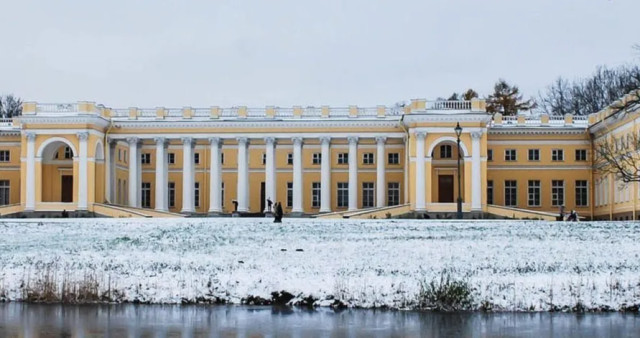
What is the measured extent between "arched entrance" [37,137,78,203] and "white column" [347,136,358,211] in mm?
21056

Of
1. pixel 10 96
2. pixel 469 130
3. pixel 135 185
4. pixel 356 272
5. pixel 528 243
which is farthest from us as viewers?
pixel 10 96

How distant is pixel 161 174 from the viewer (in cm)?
7706

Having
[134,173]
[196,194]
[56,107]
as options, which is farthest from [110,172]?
[196,194]

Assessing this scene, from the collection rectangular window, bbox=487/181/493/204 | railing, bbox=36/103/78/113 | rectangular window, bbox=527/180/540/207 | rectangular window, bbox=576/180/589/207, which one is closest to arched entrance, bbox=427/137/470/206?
rectangular window, bbox=487/181/493/204

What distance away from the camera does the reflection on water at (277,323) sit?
18.3m

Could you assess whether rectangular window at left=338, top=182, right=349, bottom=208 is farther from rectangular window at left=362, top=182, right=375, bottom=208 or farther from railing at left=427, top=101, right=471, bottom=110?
railing at left=427, top=101, right=471, bottom=110

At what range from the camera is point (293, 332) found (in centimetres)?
1847

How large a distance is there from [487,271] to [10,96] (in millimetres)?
89978

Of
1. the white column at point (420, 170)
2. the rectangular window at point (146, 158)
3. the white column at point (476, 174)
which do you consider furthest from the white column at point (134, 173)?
the white column at point (476, 174)

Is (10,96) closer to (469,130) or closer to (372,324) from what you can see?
(469,130)

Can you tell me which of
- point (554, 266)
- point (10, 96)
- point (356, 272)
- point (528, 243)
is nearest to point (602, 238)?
point (528, 243)

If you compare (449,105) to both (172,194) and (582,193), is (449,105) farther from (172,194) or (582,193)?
(172,194)

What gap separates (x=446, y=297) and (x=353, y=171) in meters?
55.0

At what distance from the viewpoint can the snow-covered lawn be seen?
901 inches
